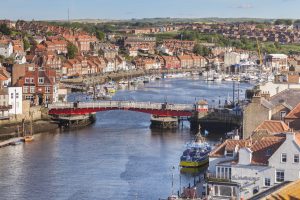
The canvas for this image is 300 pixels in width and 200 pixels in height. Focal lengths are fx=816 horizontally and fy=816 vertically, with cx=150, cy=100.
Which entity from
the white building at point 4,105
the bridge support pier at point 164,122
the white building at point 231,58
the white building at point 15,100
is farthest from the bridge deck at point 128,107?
the white building at point 231,58

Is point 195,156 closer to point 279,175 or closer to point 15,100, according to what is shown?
point 279,175

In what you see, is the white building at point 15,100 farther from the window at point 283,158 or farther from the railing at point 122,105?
the window at point 283,158

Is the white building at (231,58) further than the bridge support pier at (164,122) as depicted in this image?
Yes

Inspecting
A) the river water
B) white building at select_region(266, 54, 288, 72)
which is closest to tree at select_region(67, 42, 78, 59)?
white building at select_region(266, 54, 288, 72)

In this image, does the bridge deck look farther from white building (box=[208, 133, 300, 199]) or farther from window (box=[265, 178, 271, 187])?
window (box=[265, 178, 271, 187])

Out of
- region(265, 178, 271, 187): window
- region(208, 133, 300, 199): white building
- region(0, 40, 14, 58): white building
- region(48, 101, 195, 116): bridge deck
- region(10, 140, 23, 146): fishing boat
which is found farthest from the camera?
region(0, 40, 14, 58): white building
